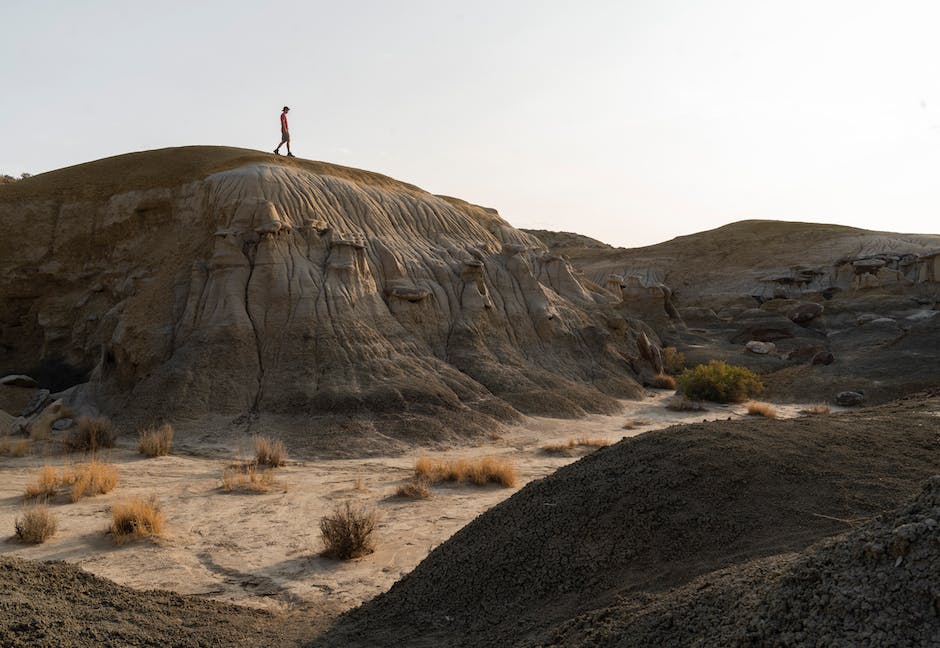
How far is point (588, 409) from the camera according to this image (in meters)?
20.5

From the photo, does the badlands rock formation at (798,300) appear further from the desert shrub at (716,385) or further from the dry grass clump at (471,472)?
the dry grass clump at (471,472)

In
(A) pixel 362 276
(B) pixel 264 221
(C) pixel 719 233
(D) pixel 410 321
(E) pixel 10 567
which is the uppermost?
(C) pixel 719 233

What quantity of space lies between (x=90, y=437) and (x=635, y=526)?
1228cm

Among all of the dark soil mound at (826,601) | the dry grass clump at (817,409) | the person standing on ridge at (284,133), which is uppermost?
the person standing on ridge at (284,133)

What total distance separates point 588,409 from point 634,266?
35.0m

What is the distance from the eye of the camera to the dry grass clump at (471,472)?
12.4 metres

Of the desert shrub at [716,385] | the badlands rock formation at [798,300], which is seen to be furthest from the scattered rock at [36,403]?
the badlands rock formation at [798,300]

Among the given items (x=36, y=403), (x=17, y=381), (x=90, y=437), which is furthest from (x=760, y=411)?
(x=17, y=381)

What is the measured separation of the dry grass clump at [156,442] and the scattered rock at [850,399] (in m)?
18.5

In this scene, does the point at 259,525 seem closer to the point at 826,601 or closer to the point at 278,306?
the point at 826,601

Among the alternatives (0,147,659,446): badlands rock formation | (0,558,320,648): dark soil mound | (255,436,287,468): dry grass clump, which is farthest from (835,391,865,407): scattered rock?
(0,558,320,648): dark soil mound

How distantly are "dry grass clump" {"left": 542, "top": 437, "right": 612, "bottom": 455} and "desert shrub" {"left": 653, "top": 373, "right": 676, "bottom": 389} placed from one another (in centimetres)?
930

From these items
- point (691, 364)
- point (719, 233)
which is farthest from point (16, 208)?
point (719, 233)

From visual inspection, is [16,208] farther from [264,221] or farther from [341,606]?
[341,606]
